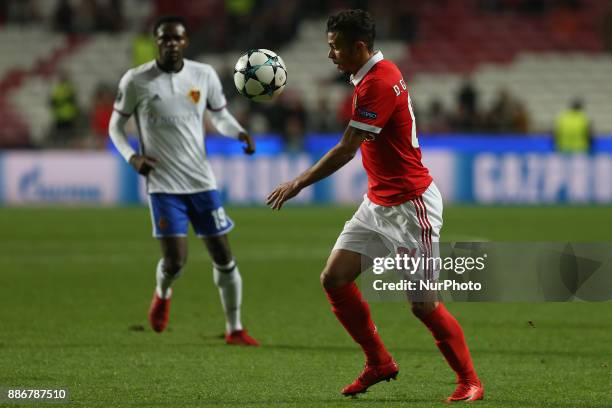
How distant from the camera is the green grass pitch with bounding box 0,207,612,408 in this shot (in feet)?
20.3

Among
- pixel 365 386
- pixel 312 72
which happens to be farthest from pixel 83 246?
pixel 312 72

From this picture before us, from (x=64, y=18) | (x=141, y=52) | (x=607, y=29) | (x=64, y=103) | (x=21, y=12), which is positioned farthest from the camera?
(x=21, y=12)

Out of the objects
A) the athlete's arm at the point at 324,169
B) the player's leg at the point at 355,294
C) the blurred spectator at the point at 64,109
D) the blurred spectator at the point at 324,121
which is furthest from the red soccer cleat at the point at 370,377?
the blurred spectator at the point at 64,109

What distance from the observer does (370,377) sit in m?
6.11

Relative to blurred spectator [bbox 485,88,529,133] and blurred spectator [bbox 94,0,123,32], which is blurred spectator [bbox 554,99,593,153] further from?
blurred spectator [bbox 94,0,123,32]

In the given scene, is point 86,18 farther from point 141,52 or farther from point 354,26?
point 354,26

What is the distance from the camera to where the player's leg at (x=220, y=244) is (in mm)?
8188

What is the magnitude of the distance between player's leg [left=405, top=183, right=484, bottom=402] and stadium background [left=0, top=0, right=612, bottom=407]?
21 centimetres

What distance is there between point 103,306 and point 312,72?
1820cm

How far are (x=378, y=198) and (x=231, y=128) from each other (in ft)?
7.92

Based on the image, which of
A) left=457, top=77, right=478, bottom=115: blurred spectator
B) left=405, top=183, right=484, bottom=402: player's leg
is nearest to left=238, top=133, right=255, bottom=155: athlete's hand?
left=405, top=183, right=484, bottom=402: player's leg

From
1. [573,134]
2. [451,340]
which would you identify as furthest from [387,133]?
[573,134]

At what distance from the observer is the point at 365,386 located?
6.11m

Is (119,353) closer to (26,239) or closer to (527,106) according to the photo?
(26,239)
